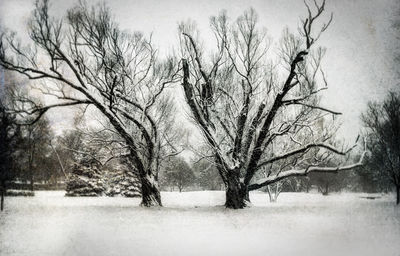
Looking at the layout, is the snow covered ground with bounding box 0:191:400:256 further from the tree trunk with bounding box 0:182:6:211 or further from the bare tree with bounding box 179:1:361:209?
the bare tree with bounding box 179:1:361:209

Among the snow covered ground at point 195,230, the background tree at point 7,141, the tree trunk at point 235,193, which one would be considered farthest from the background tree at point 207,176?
the background tree at point 7,141

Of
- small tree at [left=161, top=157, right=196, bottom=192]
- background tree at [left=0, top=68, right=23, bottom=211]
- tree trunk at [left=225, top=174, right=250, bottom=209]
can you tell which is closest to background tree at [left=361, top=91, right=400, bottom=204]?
tree trunk at [left=225, top=174, right=250, bottom=209]

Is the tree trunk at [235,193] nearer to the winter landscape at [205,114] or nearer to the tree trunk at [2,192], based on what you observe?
the winter landscape at [205,114]

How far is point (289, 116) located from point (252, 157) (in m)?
1.42

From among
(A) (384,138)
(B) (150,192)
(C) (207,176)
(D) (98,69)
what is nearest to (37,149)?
(D) (98,69)

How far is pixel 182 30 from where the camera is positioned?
664 centimetres

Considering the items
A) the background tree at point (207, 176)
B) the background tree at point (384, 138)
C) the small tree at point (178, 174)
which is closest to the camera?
the background tree at point (384, 138)

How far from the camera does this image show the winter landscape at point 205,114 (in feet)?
16.9

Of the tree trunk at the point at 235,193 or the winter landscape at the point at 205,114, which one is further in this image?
the tree trunk at the point at 235,193

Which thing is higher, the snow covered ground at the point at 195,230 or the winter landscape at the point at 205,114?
the winter landscape at the point at 205,114

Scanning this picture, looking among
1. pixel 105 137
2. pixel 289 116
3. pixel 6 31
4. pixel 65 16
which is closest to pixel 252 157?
pixel 289 116

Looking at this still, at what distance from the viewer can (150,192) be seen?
23.4 feet

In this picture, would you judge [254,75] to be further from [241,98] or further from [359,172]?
[359,172]

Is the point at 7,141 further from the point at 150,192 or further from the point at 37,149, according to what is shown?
the point at 150,192
